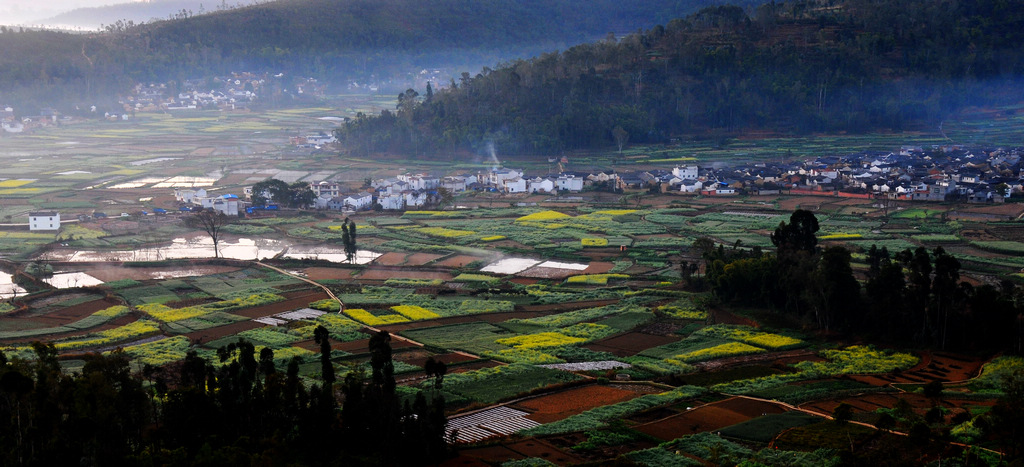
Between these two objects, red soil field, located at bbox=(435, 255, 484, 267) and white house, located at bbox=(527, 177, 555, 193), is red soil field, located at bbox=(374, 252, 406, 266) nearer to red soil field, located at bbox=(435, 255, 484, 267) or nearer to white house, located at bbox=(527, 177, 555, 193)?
red soil field, located at bbox=(435, 255, 484, 267)

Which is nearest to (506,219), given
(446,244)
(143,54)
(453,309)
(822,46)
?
(446,244)

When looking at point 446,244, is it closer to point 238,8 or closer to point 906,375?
point 906,375

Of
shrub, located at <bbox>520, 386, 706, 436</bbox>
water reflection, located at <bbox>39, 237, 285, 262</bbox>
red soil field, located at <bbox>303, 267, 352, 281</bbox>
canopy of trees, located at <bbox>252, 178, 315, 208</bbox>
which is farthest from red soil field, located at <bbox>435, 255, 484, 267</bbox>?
shrub, located at <bbox>520, 386, 706, 436</bbox>

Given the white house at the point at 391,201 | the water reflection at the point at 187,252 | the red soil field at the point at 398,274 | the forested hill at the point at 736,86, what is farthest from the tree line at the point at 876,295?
the forested hill at the point at 736,86

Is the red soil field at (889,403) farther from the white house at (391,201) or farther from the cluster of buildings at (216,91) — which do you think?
the cluster of buildings at (216,91)

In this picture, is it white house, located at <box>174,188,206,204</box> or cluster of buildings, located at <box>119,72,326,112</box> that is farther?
cluster of buildings, located at <box>119,72,326,112</box>
